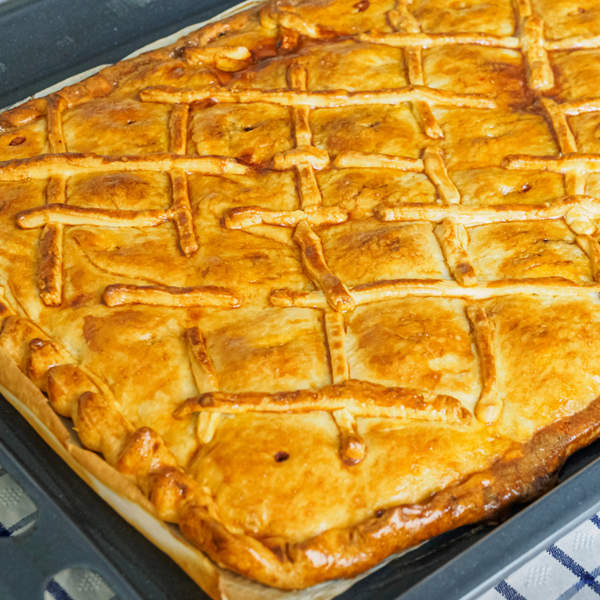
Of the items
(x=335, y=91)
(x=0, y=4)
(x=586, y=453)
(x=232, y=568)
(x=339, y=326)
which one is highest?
(x=0, y=4)

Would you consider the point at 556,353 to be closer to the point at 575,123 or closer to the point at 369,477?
the point at 369,477

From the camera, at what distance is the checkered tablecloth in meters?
2.15

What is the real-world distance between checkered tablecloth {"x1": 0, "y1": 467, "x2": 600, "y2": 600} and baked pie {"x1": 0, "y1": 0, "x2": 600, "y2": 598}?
8.7 inches

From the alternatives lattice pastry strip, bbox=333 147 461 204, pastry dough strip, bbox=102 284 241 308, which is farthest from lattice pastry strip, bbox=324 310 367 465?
lattice pastry strip, bbox=333 147 461 204

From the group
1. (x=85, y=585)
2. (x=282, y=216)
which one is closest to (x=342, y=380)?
(x=282, y=216)

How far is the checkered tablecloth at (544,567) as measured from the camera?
2.15 meters

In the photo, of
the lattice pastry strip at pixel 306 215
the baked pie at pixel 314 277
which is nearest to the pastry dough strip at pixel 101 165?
the baked pie at pixel 314 277

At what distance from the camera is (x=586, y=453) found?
2082 millimetres

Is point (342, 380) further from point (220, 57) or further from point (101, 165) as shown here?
point (220, 57)

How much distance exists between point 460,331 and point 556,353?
0.23 meters

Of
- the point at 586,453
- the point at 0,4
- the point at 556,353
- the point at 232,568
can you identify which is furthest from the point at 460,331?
the point at 0,4

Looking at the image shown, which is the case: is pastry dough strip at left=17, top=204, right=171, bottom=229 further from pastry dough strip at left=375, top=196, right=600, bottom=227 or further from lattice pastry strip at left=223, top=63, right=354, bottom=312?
pastry dough strip at left=375, top=196, right=600, bottom=227

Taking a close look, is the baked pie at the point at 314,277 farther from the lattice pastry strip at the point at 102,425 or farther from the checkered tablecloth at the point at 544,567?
the checkered tablecloth at the point at 544,567

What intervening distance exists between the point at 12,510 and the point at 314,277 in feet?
3.10
